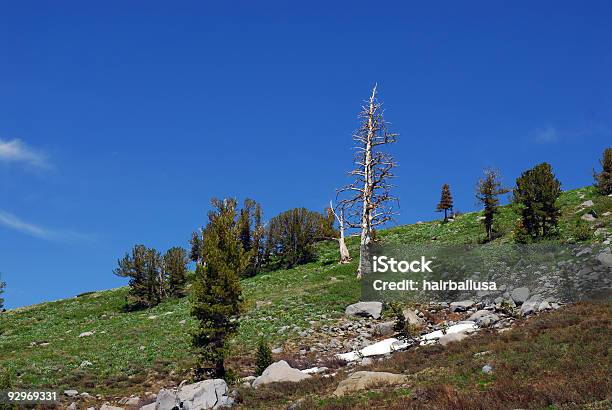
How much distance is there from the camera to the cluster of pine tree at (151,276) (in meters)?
45.1

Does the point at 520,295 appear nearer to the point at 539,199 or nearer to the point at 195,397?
the point at 539,199

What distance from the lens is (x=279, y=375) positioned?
64.5 feet

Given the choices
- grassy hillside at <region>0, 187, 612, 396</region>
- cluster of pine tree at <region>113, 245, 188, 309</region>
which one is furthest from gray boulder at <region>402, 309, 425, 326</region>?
cluster of pine tree at <region>113, 245, 188, 309</region>

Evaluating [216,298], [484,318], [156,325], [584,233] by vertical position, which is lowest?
[484,318]

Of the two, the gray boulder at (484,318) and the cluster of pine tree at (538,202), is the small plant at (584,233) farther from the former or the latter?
the gray boulder at (484,318)

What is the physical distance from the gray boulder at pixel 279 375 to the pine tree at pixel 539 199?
20616 millimetres

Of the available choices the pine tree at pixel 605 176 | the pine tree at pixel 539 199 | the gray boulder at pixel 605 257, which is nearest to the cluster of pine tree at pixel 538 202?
the pine tree at pixel 539 199

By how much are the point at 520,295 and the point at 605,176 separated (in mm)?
24187

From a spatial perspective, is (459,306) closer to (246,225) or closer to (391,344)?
(391,344)

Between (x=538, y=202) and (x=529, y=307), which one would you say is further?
(x=538, y=202)

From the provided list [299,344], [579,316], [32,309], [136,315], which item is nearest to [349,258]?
[136,315]

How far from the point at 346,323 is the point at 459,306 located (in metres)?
5.93

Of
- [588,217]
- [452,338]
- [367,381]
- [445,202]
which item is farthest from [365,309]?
[445,202]

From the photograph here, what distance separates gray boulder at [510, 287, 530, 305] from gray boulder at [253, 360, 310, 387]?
12076mm
